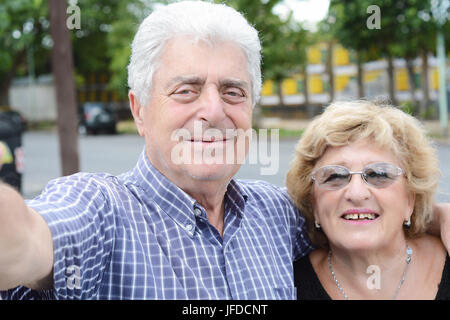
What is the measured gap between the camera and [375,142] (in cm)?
193

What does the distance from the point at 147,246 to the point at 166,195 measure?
187 mm

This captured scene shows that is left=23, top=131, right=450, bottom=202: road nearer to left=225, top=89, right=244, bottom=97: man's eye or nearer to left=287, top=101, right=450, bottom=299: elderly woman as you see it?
left=287, top=101, right=450, bottom=299: elderly woman

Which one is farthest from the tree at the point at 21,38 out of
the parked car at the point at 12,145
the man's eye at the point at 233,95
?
the man's eye at the point at 233,95

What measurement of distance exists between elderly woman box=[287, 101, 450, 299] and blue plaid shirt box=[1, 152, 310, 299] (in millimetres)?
284

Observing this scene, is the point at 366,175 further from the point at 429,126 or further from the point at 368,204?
the point at 429,126

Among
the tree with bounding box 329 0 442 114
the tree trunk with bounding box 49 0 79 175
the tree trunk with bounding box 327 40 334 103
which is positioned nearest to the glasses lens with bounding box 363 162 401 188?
the tree trunk with bounding box 49 0 79 175

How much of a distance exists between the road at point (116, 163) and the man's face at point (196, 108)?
457 millimetres

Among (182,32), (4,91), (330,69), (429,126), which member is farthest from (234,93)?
(4,91)

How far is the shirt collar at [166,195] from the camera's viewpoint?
160 centimetres

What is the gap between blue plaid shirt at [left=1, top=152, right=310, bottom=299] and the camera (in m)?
1.29

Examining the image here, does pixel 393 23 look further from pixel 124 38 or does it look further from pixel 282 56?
pixel 124 38

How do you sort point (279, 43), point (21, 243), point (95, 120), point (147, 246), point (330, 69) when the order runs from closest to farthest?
point (21, 243)
point (147, 246)
point (279, 43)
point (95, 120)
point (330, 69)

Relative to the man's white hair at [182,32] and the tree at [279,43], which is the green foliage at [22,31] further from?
the man's white hair at [182,32]

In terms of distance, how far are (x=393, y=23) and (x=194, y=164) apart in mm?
12132
